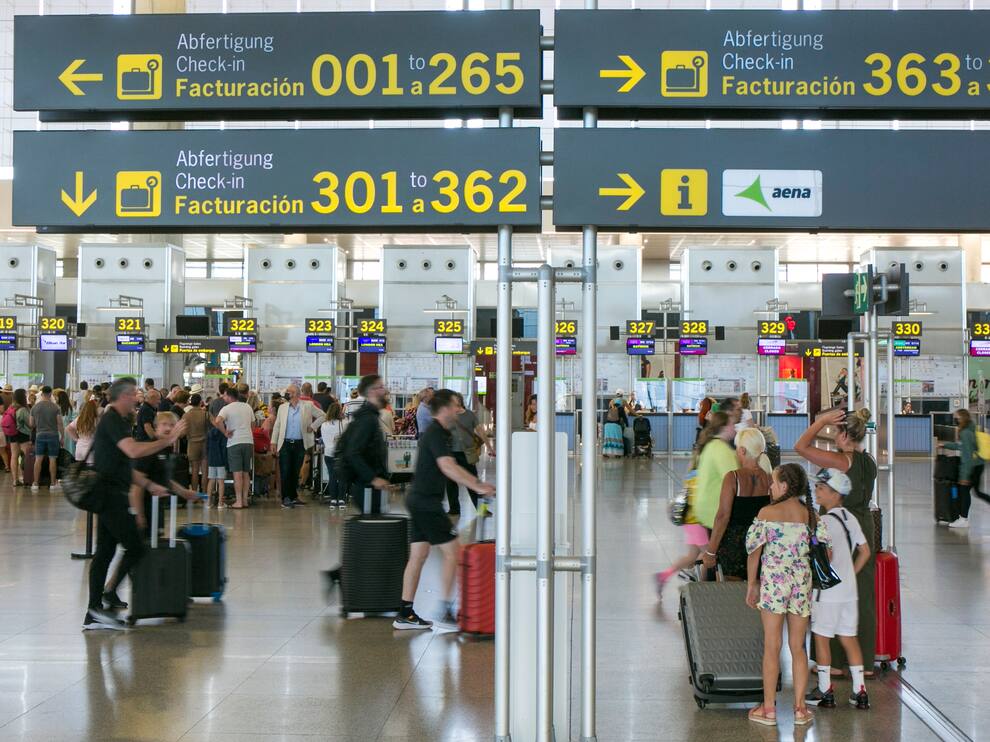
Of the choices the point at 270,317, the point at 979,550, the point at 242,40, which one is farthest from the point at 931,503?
the point at 270,317

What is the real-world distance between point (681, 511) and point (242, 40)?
504cm

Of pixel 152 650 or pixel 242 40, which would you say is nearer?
pixel 242 40

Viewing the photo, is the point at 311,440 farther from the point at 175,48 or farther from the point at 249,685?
the point at 175,48

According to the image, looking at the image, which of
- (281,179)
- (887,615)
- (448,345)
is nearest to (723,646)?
(887,615)

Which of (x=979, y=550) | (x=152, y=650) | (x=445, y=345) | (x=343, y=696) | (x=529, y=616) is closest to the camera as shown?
(x=529, y=616)

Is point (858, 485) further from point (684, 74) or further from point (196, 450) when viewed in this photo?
point (196, 450)

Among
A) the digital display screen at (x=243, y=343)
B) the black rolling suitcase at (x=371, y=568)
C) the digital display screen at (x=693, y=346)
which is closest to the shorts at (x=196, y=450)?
the black rolling suitcase at (x=371, y=568)

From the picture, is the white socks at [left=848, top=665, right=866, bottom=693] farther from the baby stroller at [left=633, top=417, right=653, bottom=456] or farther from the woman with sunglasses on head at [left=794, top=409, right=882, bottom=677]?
the baby stroller at [left=633, top=417, right=653, bottom=456]

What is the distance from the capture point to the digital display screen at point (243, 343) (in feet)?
89.9

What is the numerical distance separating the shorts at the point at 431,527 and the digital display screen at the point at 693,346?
22.3 meters

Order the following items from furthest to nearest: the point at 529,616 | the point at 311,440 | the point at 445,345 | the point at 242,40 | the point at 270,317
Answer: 1. the point at 270,317
2. the point at 445,345
3. the point at 311,440
4. the point at 242,40
5. the point at 529,616

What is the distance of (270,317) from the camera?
2958 cm

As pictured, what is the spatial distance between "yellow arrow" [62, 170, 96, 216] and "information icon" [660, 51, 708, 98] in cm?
278

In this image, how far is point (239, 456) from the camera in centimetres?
1498
